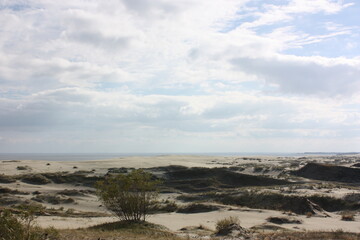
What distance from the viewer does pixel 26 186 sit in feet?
126

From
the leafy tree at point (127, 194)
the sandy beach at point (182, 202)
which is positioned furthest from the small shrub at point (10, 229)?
the sandy beach at point (182, 202)

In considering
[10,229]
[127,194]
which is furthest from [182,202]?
[10,229]

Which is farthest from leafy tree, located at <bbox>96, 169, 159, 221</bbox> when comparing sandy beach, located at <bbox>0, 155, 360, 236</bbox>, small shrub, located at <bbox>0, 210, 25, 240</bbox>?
small shrub, located at <bbox>0, 210, 25, 240</bbox>

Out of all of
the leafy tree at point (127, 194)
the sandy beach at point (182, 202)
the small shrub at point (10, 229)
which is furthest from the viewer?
the sandy beach at point (182, 202)

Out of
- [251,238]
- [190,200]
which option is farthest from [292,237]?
[190,200]

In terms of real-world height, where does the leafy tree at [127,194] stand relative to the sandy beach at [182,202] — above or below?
above

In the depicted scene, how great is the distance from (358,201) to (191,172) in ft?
81.5

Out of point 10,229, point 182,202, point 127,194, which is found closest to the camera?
point 10,229

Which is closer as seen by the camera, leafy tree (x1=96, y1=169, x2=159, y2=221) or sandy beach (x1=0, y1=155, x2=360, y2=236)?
leafy tree (x1=96, y1=169, x2=159, y2=221)

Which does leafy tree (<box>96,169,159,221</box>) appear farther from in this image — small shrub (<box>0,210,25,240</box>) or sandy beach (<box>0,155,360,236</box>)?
small shrub (<box>0,210,25,240</box>)

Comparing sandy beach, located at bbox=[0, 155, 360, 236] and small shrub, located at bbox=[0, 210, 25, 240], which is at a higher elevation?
small shrub, located at bbox=[0, 210, 25, 240]

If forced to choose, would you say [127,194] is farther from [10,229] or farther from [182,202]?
[182,202]

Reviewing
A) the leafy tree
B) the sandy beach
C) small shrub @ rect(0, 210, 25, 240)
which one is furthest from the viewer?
the sandy beach

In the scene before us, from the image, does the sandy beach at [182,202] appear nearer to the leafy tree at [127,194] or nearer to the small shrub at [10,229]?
the leafy tree at [127,194]
